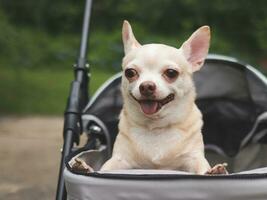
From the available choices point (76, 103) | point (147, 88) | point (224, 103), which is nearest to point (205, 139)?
point (224, 103)

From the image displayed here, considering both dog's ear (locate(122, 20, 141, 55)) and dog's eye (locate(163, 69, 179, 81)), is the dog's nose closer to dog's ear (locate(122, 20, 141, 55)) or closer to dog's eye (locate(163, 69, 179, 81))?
dog's eye (locate(163, 69, 179, 81))

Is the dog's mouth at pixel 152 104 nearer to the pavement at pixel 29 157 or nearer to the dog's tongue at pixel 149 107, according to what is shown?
the dog's tongue at pixel 149 107

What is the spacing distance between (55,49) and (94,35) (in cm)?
53

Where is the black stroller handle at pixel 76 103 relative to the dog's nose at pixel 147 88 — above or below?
below

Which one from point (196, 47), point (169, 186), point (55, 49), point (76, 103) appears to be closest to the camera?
point (169, 186)

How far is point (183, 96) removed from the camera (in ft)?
5.60

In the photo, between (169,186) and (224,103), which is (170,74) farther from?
(224,103)

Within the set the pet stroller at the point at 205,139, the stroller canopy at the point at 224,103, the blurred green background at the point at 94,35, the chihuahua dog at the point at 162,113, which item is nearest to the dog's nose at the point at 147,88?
the chihuahua dog at the point at 162,113

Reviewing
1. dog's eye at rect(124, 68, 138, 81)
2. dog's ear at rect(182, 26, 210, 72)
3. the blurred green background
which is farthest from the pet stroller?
the blurred green background

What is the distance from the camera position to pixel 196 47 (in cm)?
178

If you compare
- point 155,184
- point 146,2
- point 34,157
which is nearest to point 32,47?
point 34,157

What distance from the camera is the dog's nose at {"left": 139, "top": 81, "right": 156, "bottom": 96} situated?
1.53 metres

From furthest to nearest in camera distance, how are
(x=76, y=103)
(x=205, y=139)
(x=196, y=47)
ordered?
(x=205, y=139), (x=76, y=103), (x=196, y=47)

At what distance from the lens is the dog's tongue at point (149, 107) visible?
5.35 feet
